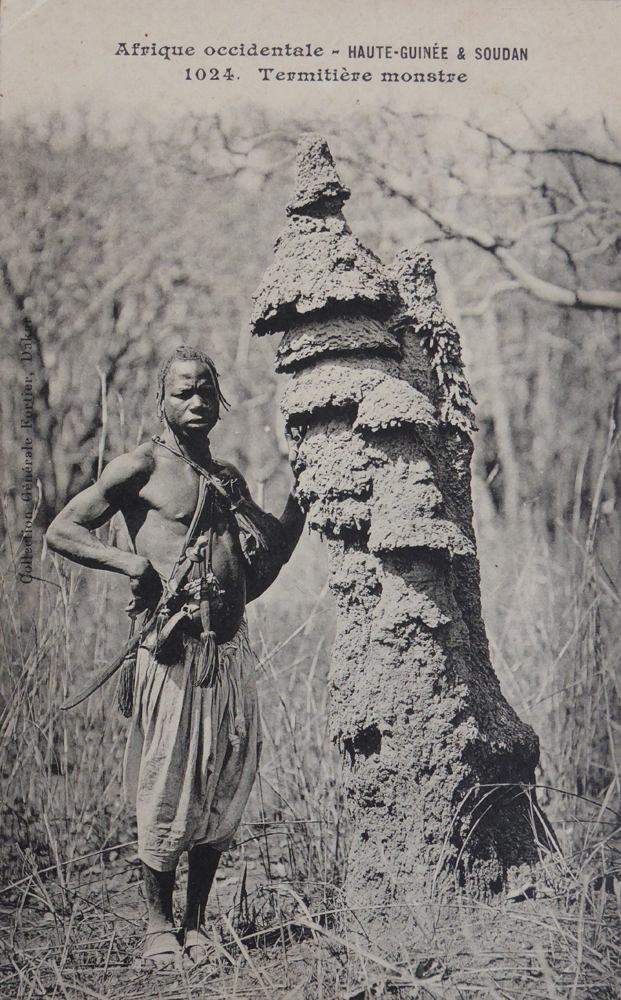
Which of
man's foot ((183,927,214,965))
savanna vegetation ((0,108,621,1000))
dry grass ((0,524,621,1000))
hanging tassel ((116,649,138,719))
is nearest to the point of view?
dry grass ((0,524,621,1000))

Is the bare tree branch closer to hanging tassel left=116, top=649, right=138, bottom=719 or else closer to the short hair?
the short hair

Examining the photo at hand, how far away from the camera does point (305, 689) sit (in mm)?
4051

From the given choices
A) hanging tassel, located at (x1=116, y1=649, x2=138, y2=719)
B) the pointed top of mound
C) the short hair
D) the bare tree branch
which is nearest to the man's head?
the short hair

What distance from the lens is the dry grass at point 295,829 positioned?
2348 mm

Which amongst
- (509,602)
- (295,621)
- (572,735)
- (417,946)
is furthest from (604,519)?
(417,946)

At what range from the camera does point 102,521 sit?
270 cm

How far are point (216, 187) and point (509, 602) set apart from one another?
2050 mm

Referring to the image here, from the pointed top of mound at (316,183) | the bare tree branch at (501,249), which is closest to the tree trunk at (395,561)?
the pointed top of mound at (316,183)

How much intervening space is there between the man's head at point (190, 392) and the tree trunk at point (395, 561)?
20 cm

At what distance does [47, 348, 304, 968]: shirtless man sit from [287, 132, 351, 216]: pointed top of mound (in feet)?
1.80

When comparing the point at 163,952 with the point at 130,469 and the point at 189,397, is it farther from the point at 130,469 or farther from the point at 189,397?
the point at 189,397

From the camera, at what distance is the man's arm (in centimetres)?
259

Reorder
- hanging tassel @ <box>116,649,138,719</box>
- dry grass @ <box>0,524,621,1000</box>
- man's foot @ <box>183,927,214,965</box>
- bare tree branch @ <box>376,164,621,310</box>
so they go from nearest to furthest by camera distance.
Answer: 1. dry grass @ <box>0,524,621,1000</box>
2. man's foot @ <box>183,927,214,965</box>
3. hanging tassel @ <box>116,649,138,719</box>
4. bare tree branch @ <box>376,164,621,310</box>

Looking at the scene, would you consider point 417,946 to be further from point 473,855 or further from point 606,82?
point 606,82
